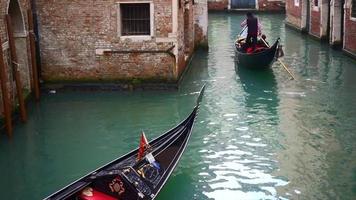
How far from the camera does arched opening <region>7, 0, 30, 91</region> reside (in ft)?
27.3

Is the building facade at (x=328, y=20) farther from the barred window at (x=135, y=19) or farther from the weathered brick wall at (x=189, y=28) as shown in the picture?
the barred window at (x=135, y=19)

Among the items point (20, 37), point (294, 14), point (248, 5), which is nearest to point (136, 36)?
point (20, 37)

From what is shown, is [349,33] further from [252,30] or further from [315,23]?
[315,23]

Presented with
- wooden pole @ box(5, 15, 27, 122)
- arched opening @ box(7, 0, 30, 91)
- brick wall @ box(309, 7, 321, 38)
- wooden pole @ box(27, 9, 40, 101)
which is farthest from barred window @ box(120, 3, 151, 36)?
brick wall @ box(309, 7, 321, 38)

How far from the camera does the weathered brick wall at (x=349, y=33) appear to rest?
11.9m

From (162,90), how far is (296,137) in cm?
318

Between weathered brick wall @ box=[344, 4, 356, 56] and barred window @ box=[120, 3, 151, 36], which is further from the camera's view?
weathered brick wall @ box=[344, 4, 356, 56]

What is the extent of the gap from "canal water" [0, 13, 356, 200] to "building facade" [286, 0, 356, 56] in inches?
60.1

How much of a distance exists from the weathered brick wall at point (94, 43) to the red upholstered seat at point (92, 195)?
4932 millimetres

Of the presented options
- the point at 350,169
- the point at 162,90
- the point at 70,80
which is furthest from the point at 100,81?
the point at 350,169

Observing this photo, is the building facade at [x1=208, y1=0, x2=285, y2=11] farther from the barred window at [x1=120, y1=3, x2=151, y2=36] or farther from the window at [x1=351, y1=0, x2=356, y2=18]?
the barred window at [x1=120, y1=3, x2=151, y2=36]

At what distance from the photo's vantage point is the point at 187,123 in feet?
17.6

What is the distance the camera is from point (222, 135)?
271 inches

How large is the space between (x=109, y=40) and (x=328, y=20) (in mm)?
7755
